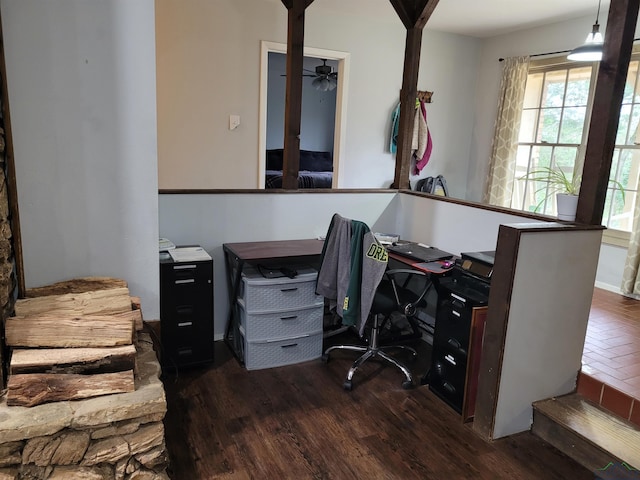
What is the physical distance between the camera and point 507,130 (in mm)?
5160

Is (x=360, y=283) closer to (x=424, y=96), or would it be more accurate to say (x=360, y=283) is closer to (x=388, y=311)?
(x=388, y=311)

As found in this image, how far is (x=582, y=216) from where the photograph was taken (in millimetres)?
2344

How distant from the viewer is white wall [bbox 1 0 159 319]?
1.97m

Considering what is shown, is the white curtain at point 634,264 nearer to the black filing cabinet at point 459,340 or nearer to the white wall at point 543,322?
the white wall at point 543,322

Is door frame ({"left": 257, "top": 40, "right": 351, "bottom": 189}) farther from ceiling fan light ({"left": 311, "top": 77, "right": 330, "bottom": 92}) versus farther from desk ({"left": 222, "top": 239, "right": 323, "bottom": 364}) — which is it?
desk ({"left": 222, "top": 239, "right": 323, "bottom": 364})

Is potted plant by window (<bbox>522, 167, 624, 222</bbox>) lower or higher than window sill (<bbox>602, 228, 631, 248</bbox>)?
higher

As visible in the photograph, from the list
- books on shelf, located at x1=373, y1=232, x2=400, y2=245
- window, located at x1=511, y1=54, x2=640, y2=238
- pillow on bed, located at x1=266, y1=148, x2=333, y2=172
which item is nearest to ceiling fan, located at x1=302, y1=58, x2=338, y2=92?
pillow on bed, located at x1=266, y1=148, x2=333, y2=172

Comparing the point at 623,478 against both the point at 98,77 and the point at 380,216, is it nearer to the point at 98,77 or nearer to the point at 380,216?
the point at 380,216

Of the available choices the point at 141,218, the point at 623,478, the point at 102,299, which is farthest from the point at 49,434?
the point at 623,478

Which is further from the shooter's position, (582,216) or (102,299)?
(582,216)

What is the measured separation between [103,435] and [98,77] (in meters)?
1.48

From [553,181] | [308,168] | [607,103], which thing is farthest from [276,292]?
[308,168]

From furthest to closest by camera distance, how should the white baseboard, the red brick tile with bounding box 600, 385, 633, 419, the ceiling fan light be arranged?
1. the ceiling fan light
2. the white baseboard
3. the red brick tile with bounding box 600, 385, 633, 419

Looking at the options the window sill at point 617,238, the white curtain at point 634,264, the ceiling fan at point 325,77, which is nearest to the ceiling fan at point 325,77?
the ceiling fan at point 325,77
